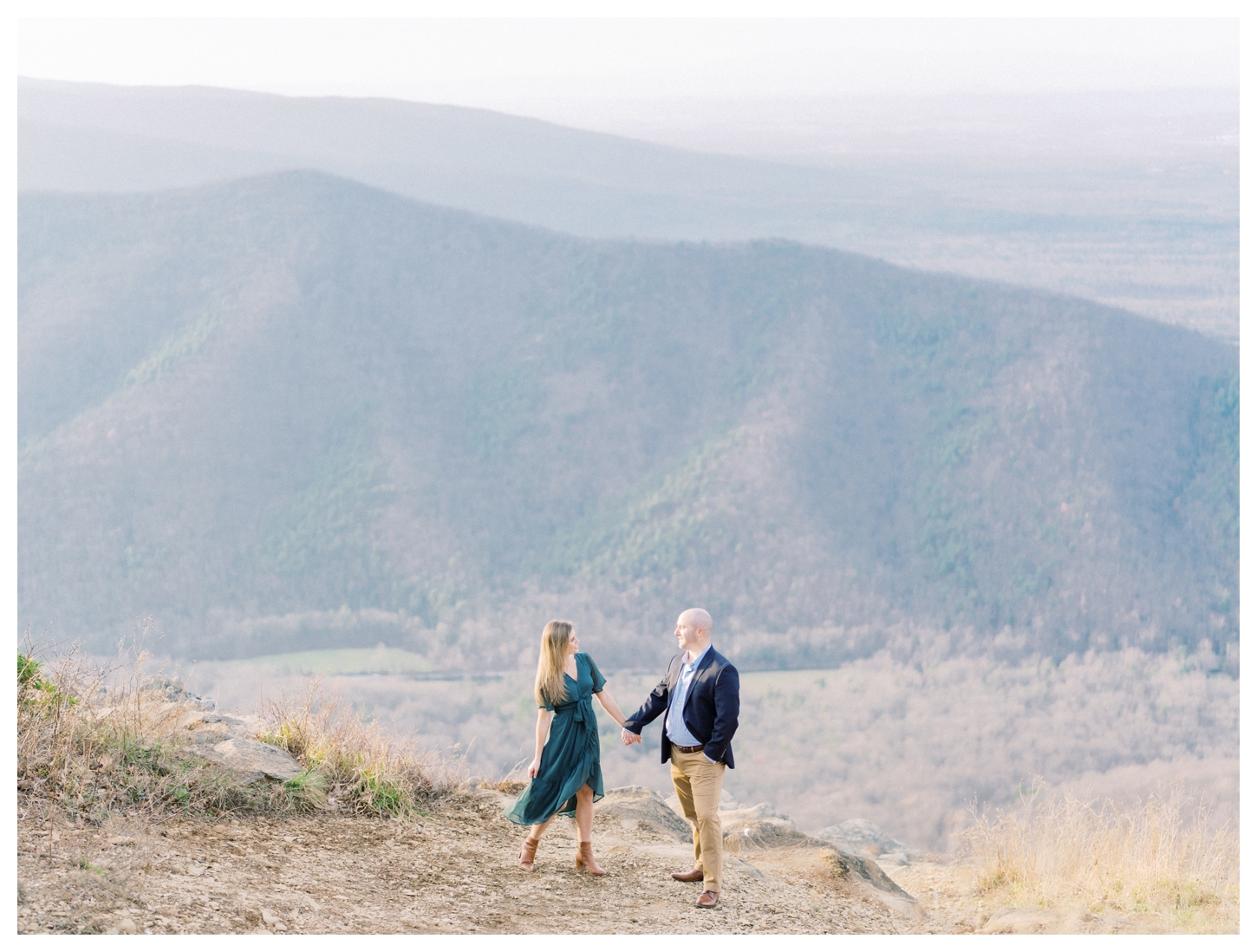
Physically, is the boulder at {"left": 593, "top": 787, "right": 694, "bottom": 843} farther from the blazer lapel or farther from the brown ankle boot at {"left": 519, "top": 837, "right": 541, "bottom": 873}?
the blazer lapel

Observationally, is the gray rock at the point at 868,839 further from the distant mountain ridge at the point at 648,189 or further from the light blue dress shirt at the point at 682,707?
the distant mountain ridge at the point at 648,189

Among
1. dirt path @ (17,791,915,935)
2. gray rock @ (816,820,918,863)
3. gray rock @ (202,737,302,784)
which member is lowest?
gray rock @ (816,820,918,863)

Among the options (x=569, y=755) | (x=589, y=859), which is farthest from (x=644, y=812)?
(x=569, y=755)

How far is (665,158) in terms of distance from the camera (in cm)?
4184

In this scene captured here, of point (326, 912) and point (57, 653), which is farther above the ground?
point (57, 653)

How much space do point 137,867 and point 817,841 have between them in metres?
4.62

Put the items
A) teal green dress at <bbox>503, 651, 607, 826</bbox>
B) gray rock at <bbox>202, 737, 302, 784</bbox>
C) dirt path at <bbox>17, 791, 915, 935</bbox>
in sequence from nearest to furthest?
dirt path at <bbox>17, 791, 915, 935</bbox>, teal green dress at <bbox>503, 651, 607, 826</bbox>, gray rock at <bbox>202, 737, 302, 784</bbox>

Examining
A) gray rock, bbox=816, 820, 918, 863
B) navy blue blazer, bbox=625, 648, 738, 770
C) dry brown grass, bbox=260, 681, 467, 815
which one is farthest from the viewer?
gray rock, bbox=816, 820, 918, 863

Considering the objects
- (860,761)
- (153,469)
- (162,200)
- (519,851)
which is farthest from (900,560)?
(162,200)

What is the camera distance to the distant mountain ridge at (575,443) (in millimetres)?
26953

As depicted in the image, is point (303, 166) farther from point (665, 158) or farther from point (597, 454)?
point (597, 454)

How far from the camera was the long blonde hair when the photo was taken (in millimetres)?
5238

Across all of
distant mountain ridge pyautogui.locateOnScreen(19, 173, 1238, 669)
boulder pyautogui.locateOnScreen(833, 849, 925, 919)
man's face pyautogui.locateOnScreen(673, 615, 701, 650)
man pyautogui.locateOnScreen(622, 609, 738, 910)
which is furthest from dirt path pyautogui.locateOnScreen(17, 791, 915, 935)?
distant mountain ridge pyautogui.locateOnScreen(19, 173, 1238, 669)

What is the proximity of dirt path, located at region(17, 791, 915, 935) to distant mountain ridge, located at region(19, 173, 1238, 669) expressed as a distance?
1850cm
